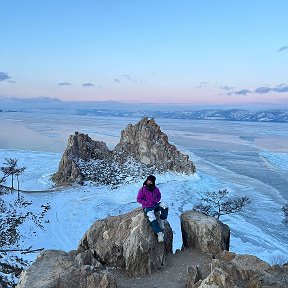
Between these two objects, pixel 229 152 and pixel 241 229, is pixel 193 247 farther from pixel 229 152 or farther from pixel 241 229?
pixel 229 152

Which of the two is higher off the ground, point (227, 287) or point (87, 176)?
point (227, 287)

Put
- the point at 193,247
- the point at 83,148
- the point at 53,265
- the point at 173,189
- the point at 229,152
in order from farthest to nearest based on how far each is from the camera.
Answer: the point at 229,152, the point at 83,148, the point at 173,189, the point at 193,247, the point at 53,265

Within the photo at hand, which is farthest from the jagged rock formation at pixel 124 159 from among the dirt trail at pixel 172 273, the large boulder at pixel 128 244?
the dirt trail at pixel 172 273

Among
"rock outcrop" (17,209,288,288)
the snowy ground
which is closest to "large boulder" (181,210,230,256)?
"rock outcrop" (17,209,288,288)

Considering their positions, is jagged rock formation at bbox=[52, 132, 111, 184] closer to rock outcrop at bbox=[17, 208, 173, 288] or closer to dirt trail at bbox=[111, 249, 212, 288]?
rock outcrop at bbox=[17, 208, 173, 288]

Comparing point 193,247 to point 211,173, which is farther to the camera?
point 211,173

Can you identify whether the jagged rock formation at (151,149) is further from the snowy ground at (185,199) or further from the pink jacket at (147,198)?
the pink jacket at (147,198)

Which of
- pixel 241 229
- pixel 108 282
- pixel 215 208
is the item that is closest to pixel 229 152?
pixel 215 208

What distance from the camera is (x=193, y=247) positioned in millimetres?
14562

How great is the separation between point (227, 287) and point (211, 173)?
4656 cm

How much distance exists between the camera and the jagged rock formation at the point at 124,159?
4944 centimetres

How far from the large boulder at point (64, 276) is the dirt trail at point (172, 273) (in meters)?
1.29

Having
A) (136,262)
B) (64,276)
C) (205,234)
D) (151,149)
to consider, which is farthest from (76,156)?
(64,276)

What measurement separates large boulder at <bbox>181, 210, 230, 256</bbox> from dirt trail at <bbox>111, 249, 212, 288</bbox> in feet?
1.21
